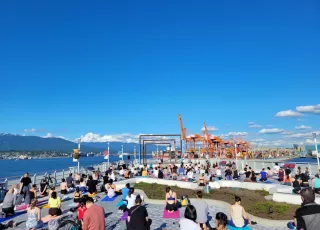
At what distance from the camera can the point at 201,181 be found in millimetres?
18922

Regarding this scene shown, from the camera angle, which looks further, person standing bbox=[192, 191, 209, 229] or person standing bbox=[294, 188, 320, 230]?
person standing bbox=[192, 191, 209, 229]

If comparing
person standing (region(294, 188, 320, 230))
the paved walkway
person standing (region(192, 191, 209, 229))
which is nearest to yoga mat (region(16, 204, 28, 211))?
the paved walkway

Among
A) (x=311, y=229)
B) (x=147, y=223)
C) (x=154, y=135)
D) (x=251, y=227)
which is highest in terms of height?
(x=154, y=135)

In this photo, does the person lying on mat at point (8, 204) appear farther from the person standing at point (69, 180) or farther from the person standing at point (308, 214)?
the person standing at point (308, 214)

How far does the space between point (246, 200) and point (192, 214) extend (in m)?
8.90

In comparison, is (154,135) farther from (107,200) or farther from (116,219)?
(116,219)

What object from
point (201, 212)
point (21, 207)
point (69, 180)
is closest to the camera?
point (201, 212)

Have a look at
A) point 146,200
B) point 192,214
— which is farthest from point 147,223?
point 146,200

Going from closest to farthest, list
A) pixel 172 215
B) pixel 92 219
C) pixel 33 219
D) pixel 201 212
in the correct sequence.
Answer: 1. pixel 92 219
2. pixel 201 212
3. pixel 33 219
4. pixel 172 215

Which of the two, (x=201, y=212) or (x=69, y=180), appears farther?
(x=69, y=180)

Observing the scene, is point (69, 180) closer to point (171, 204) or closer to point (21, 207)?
point (21, 207)

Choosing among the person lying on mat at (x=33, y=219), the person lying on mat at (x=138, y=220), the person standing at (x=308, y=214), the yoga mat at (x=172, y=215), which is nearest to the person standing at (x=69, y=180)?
the yoga mat at (x=172, y=215)

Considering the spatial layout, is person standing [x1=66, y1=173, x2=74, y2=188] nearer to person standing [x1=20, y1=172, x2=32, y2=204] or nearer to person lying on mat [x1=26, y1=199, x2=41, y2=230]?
person standing [x1=20, y1=172, x2=32, y2=204]

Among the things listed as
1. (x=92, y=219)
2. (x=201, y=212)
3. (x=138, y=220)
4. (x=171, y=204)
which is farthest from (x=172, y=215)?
(x=92, y=219)
